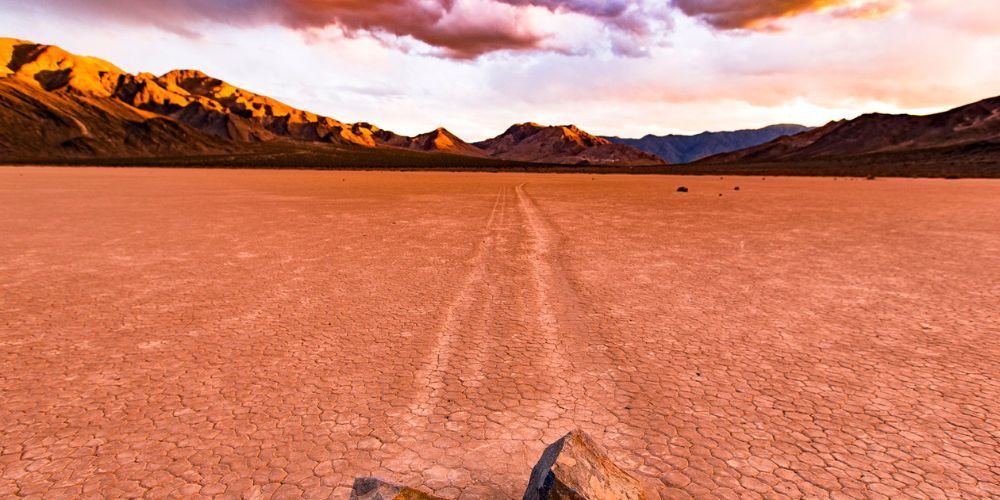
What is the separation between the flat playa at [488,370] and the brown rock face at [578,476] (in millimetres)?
568

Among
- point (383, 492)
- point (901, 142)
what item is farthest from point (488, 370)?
point (901, 142)

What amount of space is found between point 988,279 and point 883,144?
180799mm

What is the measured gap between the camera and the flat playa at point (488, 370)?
3.52 meters

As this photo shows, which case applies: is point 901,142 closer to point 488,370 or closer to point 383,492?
point 488,370

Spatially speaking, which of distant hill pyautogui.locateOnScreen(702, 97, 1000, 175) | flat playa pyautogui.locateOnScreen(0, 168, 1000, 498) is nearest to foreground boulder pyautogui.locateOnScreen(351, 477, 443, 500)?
flat playa pyautogui.locateOnScreen(0, 168, 1000, 498)

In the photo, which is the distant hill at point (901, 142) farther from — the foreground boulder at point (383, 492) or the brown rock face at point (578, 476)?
the foreground boulder at point (383, 492)

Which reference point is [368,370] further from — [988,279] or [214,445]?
[988,279]

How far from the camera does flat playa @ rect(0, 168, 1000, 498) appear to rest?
139 inches

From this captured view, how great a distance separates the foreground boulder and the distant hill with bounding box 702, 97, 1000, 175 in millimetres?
109457

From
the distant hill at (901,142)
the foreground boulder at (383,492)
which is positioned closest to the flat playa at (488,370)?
the foreground boulder at (383,492)

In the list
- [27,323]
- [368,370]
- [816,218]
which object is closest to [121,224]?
[27,323]

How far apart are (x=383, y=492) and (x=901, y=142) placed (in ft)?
618

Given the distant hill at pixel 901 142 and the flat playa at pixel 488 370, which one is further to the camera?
the distant hill at pixel 901 142

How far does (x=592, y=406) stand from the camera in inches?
→ 173
